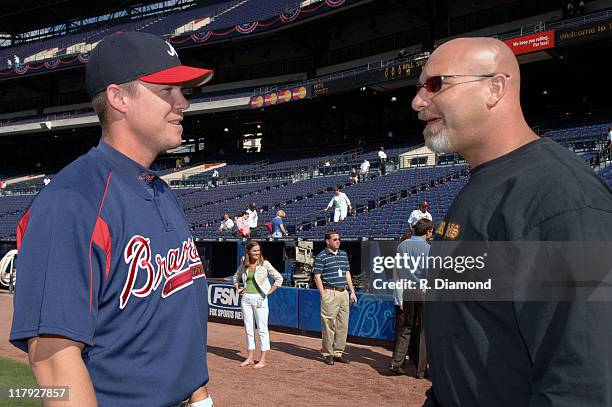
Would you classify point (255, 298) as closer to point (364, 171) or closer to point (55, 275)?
point (55, 275)

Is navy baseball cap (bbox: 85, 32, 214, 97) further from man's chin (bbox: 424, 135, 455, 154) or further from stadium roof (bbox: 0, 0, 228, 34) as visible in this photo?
stadium roof (bbox: 0, 0, 228, 34)

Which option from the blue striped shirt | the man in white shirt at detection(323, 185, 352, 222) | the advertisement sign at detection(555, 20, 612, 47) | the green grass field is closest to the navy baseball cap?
the green grass field

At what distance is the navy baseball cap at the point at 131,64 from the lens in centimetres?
192

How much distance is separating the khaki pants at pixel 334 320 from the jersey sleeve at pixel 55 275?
7185 millimetres

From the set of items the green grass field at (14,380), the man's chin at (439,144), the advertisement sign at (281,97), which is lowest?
the green grass field at (14,380)

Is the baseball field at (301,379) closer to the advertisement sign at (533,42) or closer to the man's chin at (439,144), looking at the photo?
the man's chin at (439,144)

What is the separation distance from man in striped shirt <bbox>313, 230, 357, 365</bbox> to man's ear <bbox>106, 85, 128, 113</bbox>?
22.1 ft

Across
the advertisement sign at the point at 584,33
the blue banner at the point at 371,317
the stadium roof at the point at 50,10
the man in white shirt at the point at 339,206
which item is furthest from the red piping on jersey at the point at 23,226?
the stadium roof at the point at 50,10

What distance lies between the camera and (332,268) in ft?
28.5

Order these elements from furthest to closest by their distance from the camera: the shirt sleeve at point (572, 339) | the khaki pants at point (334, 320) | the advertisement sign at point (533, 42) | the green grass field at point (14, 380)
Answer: the advertisement sign at point (533, 42) → the khaki pants at point (334, 320) → the green grass field at point (14, 380) → the shirt sleeve at point (572, 339)

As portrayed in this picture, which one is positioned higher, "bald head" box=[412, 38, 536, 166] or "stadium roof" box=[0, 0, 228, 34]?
"stadium roof" box=[0, 0, 228, 34]

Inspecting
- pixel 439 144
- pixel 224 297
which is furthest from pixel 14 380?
pixel 439 144

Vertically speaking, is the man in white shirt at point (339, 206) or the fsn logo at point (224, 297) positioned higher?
the man in white shirt at point (339, 206)

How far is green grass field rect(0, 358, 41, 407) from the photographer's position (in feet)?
19.5
